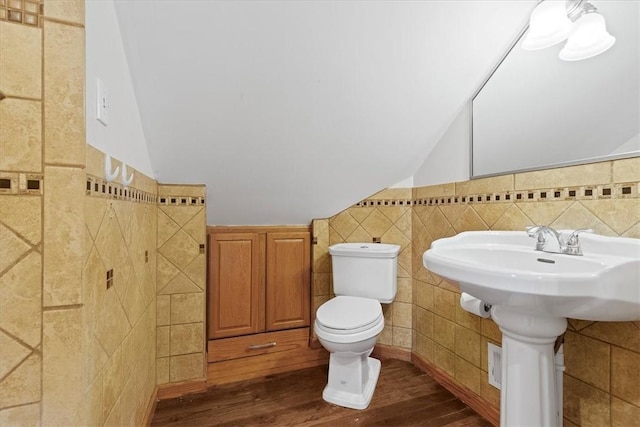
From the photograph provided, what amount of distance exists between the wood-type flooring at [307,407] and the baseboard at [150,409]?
0.09 feet

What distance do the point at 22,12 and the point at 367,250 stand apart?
167 centimetres

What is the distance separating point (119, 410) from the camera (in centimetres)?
98

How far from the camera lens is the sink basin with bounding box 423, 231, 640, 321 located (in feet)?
2.26

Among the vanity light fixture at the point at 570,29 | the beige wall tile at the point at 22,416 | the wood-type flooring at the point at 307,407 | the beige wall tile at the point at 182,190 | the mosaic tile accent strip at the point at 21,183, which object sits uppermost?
the vanity light fixture at the point at 570,29

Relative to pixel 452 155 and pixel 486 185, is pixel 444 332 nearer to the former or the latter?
pixel 486 185

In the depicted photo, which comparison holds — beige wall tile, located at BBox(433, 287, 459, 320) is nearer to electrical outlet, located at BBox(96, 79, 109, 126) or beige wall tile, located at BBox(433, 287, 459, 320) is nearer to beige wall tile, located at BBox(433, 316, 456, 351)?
beige wall tile, located at BBox(433, 316, 456, 351)

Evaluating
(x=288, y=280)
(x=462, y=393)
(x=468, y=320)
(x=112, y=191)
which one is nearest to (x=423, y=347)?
(x=462, y=393)

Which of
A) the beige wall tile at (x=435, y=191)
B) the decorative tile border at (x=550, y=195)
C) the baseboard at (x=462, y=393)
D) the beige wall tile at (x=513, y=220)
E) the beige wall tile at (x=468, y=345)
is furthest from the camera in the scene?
the beige wall tile at (x=435, y=191)

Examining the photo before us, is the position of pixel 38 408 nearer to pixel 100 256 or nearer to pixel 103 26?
pixel 100 256

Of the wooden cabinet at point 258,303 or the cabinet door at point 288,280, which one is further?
the cabinet door at point 288,280

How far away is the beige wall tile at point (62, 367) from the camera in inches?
27.0

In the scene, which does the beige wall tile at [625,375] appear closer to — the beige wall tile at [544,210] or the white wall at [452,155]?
the beige wall tile at [544,210]

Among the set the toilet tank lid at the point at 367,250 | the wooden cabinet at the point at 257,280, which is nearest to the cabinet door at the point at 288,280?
the wooden cabinet at the point at 257,280

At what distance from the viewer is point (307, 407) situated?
5.06 ft
